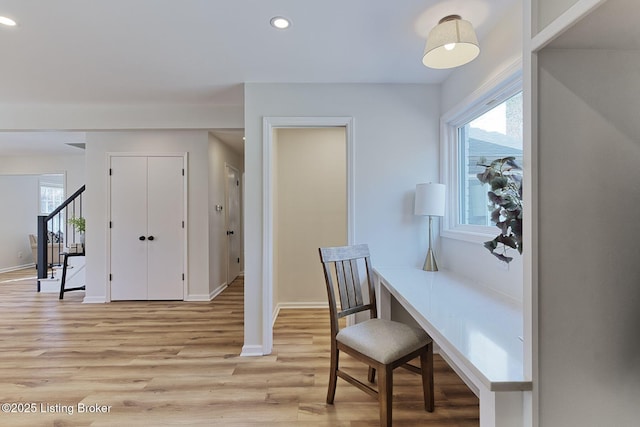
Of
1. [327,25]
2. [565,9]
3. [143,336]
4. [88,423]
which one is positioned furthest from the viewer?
[143,336]

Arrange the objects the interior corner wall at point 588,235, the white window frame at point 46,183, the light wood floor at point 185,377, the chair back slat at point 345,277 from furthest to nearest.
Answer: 1. the white window frame at point 46,183
2. the chair back slat at point 345,277
3. the light wood floor at point 185,377
4. the interior corner wall at point 588,235

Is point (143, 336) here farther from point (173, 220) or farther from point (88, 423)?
point (173, 220)

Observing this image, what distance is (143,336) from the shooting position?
308 cm

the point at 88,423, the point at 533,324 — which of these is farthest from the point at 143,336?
the point at 533,324

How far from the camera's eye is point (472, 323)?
1.40 m

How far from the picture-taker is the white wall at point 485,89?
1743 millimetres

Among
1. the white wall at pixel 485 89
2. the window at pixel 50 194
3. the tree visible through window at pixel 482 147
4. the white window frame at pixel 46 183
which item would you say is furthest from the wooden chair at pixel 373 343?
the white window frame at pixel 46 183

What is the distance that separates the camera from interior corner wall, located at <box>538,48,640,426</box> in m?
0.87

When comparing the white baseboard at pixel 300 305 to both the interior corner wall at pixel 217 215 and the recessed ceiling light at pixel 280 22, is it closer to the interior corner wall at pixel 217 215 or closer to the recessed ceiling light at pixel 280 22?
the interior corner wall at pixel 217 215

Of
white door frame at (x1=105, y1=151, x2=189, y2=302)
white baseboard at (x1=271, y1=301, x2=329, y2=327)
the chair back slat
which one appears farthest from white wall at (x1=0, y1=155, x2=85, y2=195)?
the chair back slat

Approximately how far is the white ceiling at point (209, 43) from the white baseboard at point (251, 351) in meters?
2.31

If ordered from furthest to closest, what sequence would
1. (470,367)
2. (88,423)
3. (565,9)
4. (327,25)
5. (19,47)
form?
(19,47) < (327,25) < (88,423) < (470,367) < (565,9)

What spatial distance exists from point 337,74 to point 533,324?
89.8 inches

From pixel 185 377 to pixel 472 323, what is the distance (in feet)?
6.71
